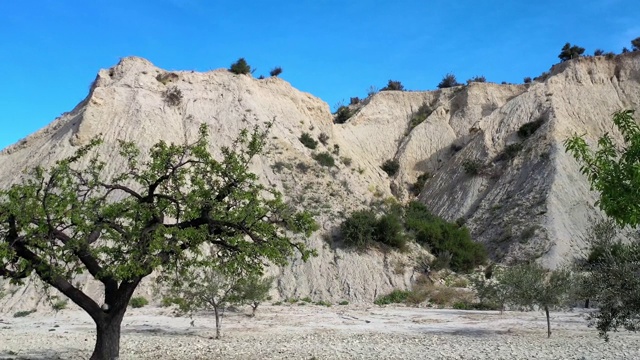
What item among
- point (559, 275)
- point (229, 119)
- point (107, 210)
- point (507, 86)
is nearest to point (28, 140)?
point (229, 119)

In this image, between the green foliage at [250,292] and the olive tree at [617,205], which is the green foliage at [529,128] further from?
the olive tree at [617,205]

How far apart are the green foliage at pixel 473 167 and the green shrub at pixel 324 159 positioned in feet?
40.4

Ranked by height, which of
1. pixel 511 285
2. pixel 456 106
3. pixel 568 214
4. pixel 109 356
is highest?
pixel 456 106

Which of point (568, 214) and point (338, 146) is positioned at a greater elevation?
point (338, 146)

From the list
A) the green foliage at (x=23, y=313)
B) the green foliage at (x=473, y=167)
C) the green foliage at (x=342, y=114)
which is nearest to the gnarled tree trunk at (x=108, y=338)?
the green foliage at (x=23, y=313)

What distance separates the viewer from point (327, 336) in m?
19.4

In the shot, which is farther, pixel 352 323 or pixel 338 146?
pixel 338 146

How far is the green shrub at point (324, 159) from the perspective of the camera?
44.6 metres

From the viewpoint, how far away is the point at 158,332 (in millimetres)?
21094

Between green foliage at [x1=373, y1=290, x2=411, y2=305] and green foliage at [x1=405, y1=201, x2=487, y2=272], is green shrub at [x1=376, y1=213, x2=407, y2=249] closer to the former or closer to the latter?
green foliage at [x1=405, y1=201, x2=487, y2=272]

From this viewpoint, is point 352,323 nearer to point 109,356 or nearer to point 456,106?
point 109,356

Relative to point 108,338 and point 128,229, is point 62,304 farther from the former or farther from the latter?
point 128,229

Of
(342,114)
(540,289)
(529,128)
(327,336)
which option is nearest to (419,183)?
(529,128)

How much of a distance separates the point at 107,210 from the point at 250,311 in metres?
15.2
